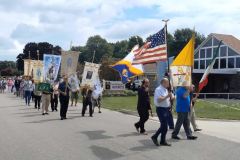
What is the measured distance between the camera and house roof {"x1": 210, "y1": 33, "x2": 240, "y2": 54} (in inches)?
1687

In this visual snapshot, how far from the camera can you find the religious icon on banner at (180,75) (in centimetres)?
1253

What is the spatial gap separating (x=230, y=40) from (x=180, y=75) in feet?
110

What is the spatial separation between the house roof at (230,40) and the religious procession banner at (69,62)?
1021 inches

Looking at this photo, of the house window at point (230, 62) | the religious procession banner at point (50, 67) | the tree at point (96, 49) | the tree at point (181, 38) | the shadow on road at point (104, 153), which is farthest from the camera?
the tree at point (96, 49)

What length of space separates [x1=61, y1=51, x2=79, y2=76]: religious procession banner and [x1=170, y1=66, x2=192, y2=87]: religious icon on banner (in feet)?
22.5

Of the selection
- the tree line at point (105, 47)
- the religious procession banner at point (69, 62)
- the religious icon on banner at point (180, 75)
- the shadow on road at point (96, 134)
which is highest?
the tree line at point (105, 47)

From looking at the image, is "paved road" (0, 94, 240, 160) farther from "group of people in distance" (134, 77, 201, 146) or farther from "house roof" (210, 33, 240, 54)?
"house roof" (210, 33, 240, 54)

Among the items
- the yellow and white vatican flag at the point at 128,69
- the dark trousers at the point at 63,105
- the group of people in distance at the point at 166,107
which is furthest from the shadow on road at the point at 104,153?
the yellow and white vatican flag at the point at 128,69

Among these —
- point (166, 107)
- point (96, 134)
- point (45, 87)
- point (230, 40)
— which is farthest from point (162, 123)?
point (230, 40)

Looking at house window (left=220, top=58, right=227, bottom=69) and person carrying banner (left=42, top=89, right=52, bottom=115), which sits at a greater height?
house window (left=220, top=58, right=227, bottom=69)

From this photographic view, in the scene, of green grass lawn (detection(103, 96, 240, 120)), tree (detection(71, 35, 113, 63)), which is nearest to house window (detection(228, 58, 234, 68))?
green grass lawn (detection(103, 96, 240, 120))

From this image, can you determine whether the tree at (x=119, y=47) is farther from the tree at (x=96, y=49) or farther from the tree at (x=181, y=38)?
the tree at (x=181, y=38)

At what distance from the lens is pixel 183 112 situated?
11828 millimetres

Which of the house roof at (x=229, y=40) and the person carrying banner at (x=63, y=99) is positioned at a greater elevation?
the house roof at (x=229, y=40)
